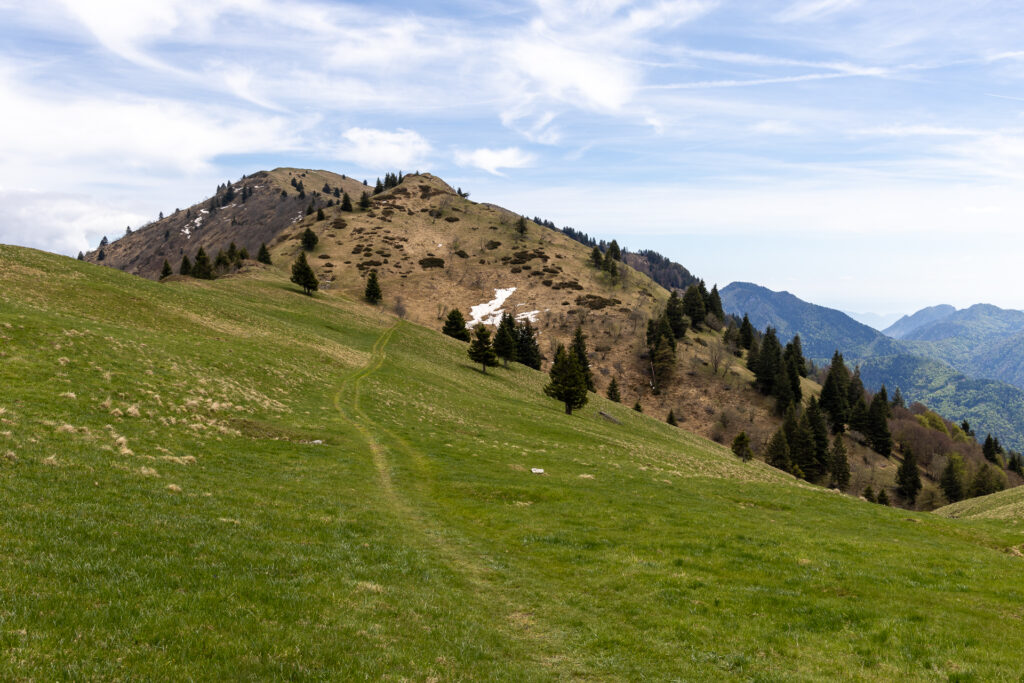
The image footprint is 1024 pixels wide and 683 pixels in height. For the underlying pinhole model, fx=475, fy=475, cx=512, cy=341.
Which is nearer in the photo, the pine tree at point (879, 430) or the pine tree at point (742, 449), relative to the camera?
the pine tree at point (742, 449)

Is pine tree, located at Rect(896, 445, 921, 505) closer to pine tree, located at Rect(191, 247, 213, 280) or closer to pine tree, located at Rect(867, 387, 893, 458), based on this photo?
pine tree, located at Rect(867, 387, 893, 458)

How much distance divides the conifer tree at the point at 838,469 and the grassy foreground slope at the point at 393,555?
3227 inches

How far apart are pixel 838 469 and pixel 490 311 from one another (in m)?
102

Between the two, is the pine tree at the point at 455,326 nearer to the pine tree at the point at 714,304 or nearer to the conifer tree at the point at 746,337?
the conifer tree at the point at 746,337

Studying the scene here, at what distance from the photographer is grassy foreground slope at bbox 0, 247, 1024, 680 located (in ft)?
30.3

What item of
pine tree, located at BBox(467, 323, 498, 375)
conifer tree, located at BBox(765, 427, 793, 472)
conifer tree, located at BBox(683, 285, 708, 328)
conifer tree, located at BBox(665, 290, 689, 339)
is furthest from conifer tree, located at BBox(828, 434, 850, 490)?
pine tree, located at BBox(467, 323, 498, 375)

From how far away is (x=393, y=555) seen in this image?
1576cm

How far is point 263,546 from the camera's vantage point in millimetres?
14062

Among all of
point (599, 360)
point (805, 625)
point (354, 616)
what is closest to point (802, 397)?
point (599, 360)

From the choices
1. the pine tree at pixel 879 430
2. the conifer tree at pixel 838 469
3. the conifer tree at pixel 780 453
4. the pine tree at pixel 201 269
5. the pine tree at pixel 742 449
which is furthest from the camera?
the pine tree at pixel 879 430

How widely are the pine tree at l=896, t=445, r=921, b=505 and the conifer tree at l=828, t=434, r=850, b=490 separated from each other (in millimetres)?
12457

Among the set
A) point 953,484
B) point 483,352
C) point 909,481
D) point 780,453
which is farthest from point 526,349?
point 953,484

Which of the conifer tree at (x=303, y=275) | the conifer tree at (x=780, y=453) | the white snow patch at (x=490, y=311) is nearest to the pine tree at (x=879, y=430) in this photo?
the conifer tree at (x=780, y=453)

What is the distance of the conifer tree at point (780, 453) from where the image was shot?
94500 mm
